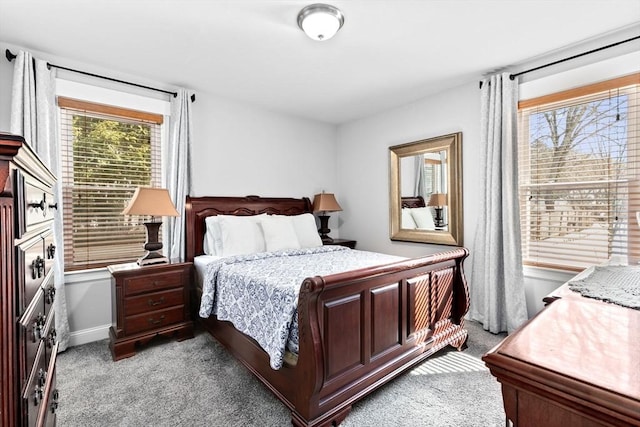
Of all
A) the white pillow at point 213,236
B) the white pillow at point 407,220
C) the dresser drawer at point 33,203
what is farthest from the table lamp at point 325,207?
the dresser drawer at point 33,203

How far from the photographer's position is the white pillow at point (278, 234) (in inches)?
128

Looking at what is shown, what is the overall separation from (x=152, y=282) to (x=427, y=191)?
299 centimetres

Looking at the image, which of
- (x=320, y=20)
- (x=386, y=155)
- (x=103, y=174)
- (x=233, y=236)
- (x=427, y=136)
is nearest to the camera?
(x=320, y=20)

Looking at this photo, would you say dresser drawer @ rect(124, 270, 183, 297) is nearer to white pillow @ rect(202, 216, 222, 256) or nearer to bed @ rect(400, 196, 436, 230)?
white pillow @ rect(202, 216, 222, 256)

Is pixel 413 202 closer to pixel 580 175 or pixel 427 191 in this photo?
pixel 427 191

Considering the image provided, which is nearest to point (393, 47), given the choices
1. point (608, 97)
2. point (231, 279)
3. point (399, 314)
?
Result: point (608, 97)

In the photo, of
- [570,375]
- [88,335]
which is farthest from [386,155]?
[88,335]

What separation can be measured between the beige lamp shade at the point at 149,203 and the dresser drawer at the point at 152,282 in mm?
540

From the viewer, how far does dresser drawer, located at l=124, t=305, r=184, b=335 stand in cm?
255

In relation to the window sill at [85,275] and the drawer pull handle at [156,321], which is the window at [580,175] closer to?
the drawer pull handle at [156,321]

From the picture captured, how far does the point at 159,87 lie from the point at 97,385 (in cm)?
268

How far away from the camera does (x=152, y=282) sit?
8.79ft

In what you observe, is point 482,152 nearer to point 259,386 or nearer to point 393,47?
point 393,47

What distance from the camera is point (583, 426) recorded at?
57cm
